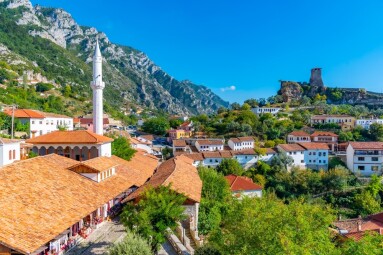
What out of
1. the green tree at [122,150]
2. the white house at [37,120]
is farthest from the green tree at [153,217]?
the white house at [37,120]

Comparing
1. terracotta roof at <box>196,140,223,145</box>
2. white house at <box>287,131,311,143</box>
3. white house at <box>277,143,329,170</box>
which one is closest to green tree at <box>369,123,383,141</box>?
white house at <box>287,131,311,143</box>

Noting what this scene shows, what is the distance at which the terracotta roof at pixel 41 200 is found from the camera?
12023mm

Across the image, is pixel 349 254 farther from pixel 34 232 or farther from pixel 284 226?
pixel 34 232

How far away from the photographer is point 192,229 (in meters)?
20.4

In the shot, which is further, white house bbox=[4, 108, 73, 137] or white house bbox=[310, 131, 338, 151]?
white house bbox=[310, 131, 338, 151]

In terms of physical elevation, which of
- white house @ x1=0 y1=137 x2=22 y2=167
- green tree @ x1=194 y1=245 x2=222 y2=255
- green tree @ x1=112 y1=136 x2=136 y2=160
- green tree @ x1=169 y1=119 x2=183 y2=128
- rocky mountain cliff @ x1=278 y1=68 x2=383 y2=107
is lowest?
green tree @ x1=194 y1=245 x2=222 y2=255

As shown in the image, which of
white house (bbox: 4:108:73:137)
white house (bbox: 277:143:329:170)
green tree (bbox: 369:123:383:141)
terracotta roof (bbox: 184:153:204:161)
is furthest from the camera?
green tree (bbox: 369:123:383:141)

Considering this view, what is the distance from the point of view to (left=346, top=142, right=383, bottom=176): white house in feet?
186

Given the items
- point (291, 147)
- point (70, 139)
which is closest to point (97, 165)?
point (70, 139)

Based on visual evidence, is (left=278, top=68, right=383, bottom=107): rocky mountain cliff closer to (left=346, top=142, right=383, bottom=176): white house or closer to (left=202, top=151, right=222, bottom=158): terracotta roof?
(left=346, top=142, right=383, bottom=176): white house

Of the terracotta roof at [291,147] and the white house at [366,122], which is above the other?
the white house at [366,122]

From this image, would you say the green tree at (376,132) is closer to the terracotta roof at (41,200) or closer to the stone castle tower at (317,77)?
the stone castle tower at (317,77)

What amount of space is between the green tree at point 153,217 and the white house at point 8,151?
39.3 ft

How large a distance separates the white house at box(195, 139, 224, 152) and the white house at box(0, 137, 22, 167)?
40.3 metres
